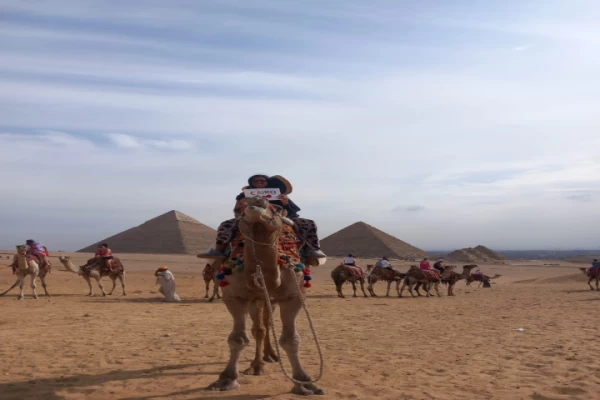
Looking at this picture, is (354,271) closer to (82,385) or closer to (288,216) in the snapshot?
(288,216)

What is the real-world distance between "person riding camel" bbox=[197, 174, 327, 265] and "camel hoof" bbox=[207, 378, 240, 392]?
1477 millimetres

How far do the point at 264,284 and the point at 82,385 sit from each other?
2.68 metres

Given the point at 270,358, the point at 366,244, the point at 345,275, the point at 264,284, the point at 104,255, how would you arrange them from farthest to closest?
the point at 366,244 < the point at 345,275 < the point at 104,255 < the point at 270,358 < the point at 264,284

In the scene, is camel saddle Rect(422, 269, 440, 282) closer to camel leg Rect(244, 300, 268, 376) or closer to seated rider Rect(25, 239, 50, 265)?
seated rider Rect(25, 239, 50, 265)

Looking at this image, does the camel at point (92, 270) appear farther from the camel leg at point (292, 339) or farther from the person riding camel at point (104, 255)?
the camel leg at point (292, 339)

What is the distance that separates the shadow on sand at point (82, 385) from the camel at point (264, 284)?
48 centimetres

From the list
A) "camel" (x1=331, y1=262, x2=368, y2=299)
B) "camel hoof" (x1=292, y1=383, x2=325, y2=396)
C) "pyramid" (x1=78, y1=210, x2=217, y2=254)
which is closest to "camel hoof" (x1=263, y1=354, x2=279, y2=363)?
"camel hoof" (x1=292, y1=383, x2=325, y2=396)

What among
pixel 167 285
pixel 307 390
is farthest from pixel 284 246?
pixel 167 285

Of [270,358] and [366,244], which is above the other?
[366,244]

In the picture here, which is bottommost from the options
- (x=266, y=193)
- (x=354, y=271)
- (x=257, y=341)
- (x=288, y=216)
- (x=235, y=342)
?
(x=257, y=341)

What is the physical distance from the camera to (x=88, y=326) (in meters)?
11.9

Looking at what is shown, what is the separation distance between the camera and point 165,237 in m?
77.0

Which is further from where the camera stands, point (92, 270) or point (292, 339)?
point (92, 270)

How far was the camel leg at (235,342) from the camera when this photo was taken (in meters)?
6.59
